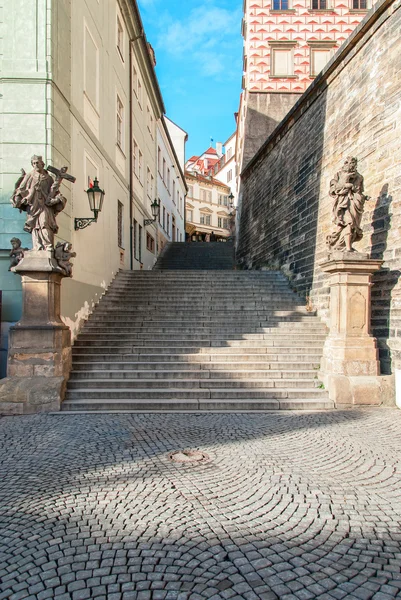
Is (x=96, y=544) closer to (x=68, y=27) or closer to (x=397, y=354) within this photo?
(x=397, y=354)

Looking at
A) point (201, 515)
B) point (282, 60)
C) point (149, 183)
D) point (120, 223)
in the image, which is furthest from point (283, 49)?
point (201, 515)

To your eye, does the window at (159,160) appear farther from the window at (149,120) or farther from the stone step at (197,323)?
the stone step at (197,323)

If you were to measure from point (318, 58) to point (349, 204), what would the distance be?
62.1 feet

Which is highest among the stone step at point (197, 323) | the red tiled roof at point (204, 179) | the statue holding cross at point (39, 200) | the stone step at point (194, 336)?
the red tiled roof at point (204, 179)

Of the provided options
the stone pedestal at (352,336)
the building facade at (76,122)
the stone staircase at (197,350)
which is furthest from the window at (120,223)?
the stone pedestal at (352,336)

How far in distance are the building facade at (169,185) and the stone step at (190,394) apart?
54.9ft

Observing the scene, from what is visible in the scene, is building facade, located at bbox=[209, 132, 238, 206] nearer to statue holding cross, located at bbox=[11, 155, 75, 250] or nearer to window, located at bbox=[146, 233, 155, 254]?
window, located at bbox=[146, 233, 155, 254]

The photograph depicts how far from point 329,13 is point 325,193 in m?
17.7

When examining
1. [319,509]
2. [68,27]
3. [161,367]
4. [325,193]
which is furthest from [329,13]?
[319,509]

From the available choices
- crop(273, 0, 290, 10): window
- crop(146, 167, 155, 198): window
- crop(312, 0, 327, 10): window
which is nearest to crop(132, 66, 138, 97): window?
crop(146, 167, 155, 198): window

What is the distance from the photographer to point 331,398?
725cm

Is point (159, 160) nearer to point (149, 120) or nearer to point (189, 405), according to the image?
point (149, 120)

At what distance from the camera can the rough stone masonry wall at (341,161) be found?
24.5 feet

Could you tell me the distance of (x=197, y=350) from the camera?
8773mm
